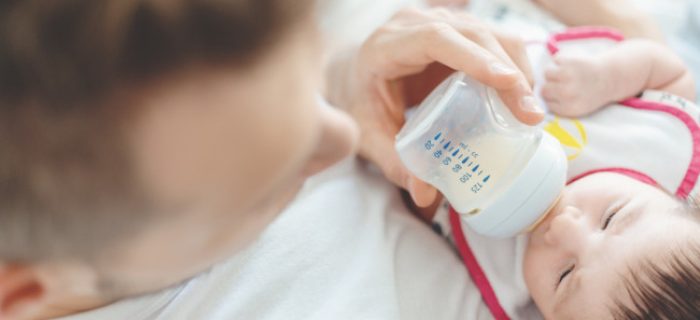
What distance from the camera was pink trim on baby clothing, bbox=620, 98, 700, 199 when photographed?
0.95 m

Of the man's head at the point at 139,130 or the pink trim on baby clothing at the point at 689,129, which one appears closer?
the man's head at the point at 139,130

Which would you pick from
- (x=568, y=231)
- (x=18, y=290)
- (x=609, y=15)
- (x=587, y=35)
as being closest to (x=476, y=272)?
(x=568, y=231)

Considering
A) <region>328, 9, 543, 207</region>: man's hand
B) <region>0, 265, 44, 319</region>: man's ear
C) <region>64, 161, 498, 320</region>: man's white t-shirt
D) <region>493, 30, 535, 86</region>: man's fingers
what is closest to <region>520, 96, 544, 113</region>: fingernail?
<region>328, 9, 543, 207</region>: man's hand

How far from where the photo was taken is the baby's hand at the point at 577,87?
38.7 inches

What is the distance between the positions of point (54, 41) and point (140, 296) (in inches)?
17.7

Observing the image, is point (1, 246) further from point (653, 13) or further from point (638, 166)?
point (653, 13)

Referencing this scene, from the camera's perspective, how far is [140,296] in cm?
72

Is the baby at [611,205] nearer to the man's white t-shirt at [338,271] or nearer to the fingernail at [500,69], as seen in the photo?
the man's white t-shirt at [338,271]

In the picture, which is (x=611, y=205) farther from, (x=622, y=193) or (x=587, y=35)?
(x=587, y=35)

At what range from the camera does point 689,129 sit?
0.99 m

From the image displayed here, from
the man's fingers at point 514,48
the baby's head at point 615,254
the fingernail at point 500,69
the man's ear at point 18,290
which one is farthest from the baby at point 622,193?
the man's ear at point 18,290

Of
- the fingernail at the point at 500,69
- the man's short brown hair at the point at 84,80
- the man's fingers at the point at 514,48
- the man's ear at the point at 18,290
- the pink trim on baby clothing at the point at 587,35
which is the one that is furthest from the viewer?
the pink trim on baby clothing at the point at 587,35

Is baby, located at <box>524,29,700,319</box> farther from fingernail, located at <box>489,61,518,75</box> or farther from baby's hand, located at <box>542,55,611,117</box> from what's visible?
fingernail, located at <box>489,61,518,75</box>

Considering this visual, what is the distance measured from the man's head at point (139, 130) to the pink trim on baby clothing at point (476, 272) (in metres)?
0.54
